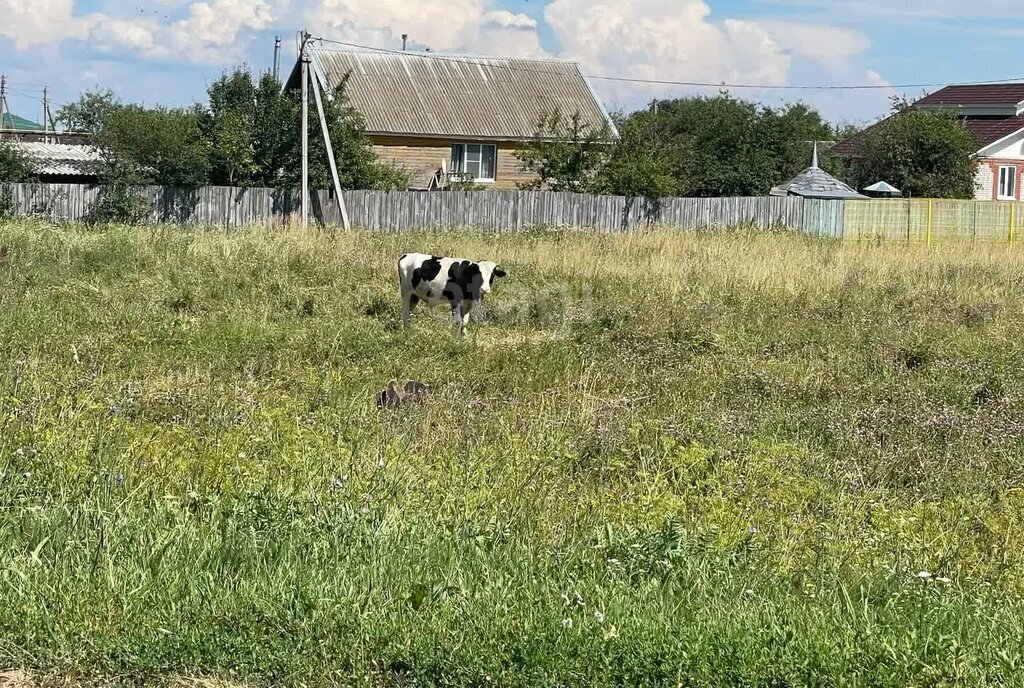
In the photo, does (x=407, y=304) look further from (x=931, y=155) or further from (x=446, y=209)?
(x=931, y=155)

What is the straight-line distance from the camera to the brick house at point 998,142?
48531mm

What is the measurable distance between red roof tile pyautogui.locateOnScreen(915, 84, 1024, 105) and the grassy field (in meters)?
43.2

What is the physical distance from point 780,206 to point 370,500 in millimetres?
28562

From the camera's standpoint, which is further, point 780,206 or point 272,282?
point 780,206

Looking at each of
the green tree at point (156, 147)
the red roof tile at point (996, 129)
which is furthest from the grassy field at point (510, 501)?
the red roof tile at point (996, 129)

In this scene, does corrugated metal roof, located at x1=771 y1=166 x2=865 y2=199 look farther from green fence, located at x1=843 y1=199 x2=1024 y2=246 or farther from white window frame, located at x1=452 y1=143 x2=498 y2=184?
white window frame, located at x1=452 y1=143 x2=498 y2=184

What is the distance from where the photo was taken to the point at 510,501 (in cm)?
581

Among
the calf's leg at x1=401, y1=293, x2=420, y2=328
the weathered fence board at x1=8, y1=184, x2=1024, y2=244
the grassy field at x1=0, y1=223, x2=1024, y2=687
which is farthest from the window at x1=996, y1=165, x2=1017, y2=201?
the calf's leg at x1=401, y1=293, x2=420, y2=328

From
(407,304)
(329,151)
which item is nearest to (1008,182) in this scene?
(329,151)

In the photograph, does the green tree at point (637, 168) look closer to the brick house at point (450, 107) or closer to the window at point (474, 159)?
the brick house at point (450, 107)

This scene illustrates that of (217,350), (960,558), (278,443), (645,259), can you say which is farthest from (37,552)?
(645,259)

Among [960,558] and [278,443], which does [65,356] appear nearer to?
[278,443]

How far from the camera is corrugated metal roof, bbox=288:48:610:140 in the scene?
3950 cm

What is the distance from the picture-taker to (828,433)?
27.3ft
